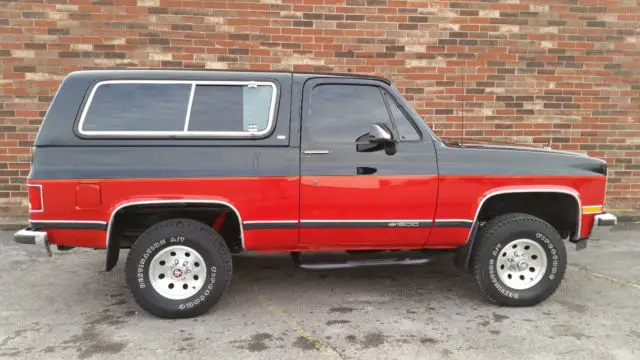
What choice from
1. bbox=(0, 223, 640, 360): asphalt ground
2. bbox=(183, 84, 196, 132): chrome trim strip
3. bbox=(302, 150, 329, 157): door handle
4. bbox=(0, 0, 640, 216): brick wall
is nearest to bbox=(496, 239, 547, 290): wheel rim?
bbox=(0, 223, 640, 360): asphalt ground

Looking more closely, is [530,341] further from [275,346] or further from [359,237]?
[275,346]

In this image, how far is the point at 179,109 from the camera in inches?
149

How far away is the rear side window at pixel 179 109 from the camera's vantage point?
3719 millimetres

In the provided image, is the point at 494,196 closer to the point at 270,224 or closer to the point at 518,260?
the point at 518,260

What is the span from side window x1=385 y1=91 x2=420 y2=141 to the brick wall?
3.13 metres

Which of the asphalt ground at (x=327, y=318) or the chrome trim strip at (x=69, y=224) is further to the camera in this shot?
the chrome trim strip at (x=69, y=224)

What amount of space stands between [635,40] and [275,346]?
7.46 metres

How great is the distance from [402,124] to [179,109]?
1.86 meters

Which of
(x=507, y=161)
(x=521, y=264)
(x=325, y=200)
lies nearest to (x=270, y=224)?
(x=325, y=200)

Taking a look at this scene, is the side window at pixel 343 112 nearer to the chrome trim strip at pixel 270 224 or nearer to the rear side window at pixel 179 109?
the rear side window at pixel 179 109

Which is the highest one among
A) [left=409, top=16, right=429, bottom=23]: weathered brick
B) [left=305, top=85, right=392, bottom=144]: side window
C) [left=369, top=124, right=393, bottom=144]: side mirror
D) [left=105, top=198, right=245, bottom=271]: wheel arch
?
[left=409, top=16, right=429, bottom=23]: weathered brick

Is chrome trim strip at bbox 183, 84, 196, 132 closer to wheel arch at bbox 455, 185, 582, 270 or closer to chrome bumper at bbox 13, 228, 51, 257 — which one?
chrome bumper at bbox 13, 228, 51, 257

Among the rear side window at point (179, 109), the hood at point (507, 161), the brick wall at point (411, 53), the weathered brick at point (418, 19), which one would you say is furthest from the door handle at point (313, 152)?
the weathered brick at point (418, 19)

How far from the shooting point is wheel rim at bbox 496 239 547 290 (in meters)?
4.03
